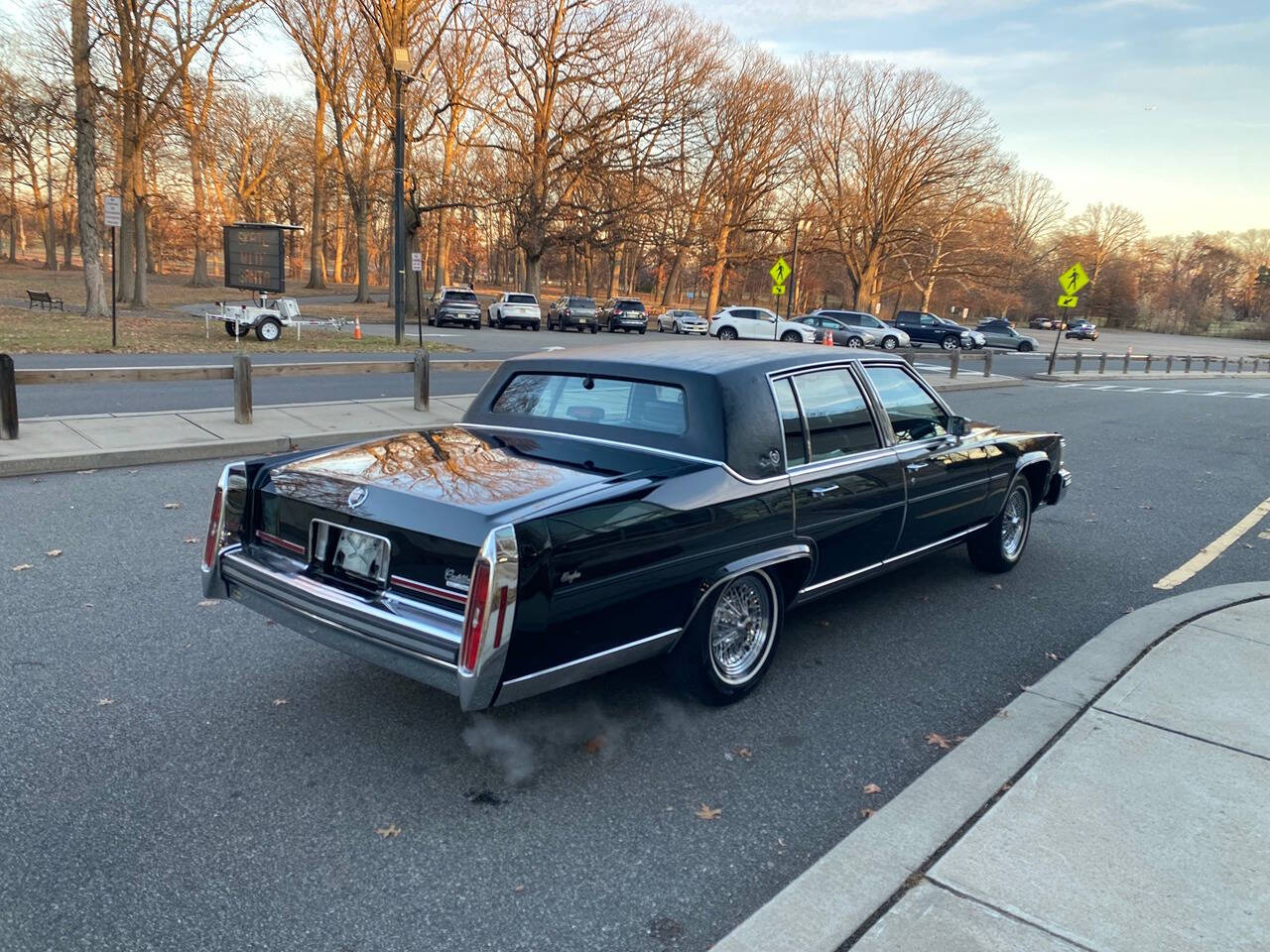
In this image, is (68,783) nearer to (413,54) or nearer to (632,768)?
(632,768)

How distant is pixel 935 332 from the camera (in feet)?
149

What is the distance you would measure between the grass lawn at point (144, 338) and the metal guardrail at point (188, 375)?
1029 centimetres

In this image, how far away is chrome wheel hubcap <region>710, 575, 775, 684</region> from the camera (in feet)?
12.9

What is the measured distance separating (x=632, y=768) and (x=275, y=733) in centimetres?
146

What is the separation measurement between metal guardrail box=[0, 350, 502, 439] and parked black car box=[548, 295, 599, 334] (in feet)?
95.9

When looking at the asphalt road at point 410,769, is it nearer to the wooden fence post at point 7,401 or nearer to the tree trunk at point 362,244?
the wooden fence post at point 7,401

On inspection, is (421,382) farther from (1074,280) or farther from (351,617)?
(1074,280)

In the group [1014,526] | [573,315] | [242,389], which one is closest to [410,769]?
[1014,526]

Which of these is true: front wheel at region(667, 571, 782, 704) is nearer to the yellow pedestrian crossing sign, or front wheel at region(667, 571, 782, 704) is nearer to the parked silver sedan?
the yellow pedestrian crossing sign

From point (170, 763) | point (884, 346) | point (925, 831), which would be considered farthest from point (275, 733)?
point (884, 346)

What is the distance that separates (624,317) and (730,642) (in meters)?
39.5

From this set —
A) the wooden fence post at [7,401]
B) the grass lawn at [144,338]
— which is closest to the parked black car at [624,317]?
the grass lawn at [144,338]

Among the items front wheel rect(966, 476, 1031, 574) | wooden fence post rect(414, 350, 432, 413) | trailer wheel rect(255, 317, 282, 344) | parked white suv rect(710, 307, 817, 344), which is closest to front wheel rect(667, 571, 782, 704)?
front wheel rect(966, 476, 1031, 574)

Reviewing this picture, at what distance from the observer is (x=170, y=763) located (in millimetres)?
3355
